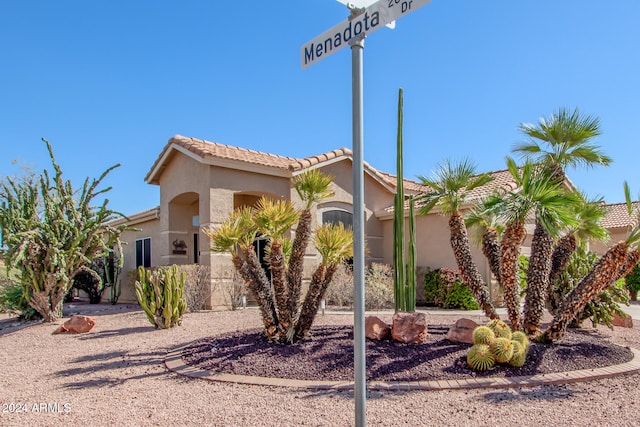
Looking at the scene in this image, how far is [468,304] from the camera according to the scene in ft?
48.1

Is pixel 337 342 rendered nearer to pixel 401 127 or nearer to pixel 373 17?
pixel 401 127

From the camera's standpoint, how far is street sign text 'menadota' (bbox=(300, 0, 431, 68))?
3219 millimetres

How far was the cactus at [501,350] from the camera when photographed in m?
6.20

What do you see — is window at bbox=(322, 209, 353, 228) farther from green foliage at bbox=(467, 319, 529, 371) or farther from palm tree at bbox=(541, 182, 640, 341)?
green foliage at bbox=(467, 319, 529, 371)

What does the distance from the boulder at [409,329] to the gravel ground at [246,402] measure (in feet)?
6.87

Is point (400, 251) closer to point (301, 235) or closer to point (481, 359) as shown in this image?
point (301, 235)

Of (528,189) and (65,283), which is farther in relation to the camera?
(65,283)

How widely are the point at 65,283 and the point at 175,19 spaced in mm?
7531

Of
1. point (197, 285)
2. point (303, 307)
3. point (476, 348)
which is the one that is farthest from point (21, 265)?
point (476, 348)

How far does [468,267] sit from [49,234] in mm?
10325

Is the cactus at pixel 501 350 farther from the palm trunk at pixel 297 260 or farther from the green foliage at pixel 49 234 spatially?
the green foliage at pixel 49 234

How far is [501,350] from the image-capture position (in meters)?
6.19

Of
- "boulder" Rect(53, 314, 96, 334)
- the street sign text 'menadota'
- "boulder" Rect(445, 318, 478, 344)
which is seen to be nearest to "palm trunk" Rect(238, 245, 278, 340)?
"boulder" Rect(445, 318, 478, 344)

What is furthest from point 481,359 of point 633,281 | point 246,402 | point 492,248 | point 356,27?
point 633,281
